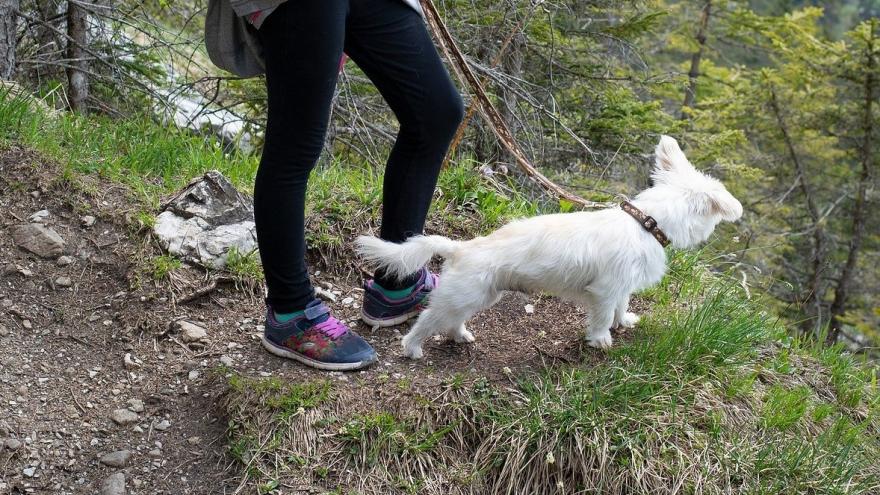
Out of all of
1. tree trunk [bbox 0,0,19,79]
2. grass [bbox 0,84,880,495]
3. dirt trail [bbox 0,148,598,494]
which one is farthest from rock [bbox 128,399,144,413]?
tree trunk [bbox 0,0,19,79]

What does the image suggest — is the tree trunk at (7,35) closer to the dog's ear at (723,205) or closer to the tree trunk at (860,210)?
the dog's ear at (723,205)

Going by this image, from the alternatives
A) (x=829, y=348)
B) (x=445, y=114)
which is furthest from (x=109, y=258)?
(x=829, y=348)

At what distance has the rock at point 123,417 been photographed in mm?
3029

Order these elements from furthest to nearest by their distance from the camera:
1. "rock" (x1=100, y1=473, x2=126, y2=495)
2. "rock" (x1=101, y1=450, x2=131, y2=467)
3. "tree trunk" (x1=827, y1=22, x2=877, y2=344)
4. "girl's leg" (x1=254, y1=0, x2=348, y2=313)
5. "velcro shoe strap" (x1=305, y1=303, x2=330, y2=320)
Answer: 1. "tree trunk" (x1=827, y1=22, x2=877, y2=344)
2. "velcro shoe strap" (x1=305, y1=303, x2=330, y2=320)
3. "rock" (x1=101, y1=450, x2=131, y2=467)
4. "rock" (x1=100, y1=473, x2=126, y2=495)
5. "girl's leg" (x1=254, y1=0, x2=348, y2=313)

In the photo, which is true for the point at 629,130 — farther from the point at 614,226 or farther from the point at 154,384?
the point at 154,384

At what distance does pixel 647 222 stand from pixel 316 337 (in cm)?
147

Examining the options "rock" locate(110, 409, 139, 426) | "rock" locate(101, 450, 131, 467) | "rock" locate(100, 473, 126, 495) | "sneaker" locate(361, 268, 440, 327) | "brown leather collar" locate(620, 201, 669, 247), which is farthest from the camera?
"sneaker" locate(361, 268, 440, 327)

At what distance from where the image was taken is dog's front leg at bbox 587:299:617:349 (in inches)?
131

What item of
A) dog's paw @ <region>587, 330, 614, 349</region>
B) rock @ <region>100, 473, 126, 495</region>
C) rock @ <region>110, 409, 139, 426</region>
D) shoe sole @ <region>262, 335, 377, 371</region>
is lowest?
rock @ <region>100, 473, 126, 495</region>

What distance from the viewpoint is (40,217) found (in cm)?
388

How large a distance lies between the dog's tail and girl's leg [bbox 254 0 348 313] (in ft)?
0.96

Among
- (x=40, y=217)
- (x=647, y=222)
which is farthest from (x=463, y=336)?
(x=40, y=217)

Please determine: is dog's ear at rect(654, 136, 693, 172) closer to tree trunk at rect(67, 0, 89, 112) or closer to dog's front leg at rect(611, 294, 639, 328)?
dog's front leg at rect(611, 294, 639, 328)

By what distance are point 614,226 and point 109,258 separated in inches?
94.9
